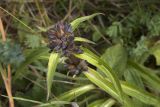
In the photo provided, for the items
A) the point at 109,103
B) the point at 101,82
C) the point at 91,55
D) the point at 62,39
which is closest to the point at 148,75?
the point at 109,103

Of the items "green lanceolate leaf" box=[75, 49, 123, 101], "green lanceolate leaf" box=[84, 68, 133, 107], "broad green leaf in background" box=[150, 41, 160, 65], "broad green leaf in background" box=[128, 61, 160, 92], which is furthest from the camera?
"broad green leaf in background" box=[150, 41, 160, 65]

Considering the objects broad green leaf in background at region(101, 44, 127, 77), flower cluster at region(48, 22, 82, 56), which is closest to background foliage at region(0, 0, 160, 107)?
broad green leaf in background at region(101, 44, 127, 77)

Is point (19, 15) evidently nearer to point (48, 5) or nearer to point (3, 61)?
point (48, 5)

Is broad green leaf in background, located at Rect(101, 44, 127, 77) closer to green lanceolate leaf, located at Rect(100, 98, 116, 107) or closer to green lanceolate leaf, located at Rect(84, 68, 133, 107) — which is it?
green lanceolate leaf, located at Rect(100, 98, 116, 107)

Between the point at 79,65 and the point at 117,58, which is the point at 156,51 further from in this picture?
the point at 79,65

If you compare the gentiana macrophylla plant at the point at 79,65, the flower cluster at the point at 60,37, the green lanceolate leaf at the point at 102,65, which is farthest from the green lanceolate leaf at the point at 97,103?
the flower cluster at the point at 60,37

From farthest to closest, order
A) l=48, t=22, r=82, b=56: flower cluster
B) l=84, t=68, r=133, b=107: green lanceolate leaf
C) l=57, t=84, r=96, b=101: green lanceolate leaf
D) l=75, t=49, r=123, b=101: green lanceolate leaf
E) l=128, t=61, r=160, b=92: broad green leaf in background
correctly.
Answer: l=128, t=61, r=160, b=92: broad green leaf in background
l=57, t=84, r=96, b=101: green lanceolate leaf
l=84, t=68, r=133, b=107: green lanceolate leaf
l=75, t=49, r=123, b=101: green lanceolate leaf
l=48, t=22, r=82, b=56: flower cluster

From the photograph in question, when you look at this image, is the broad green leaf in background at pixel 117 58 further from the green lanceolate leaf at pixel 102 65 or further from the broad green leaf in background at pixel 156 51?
the green lanceolate leaf at pixel 102 65

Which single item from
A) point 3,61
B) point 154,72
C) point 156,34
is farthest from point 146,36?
point 3,61
